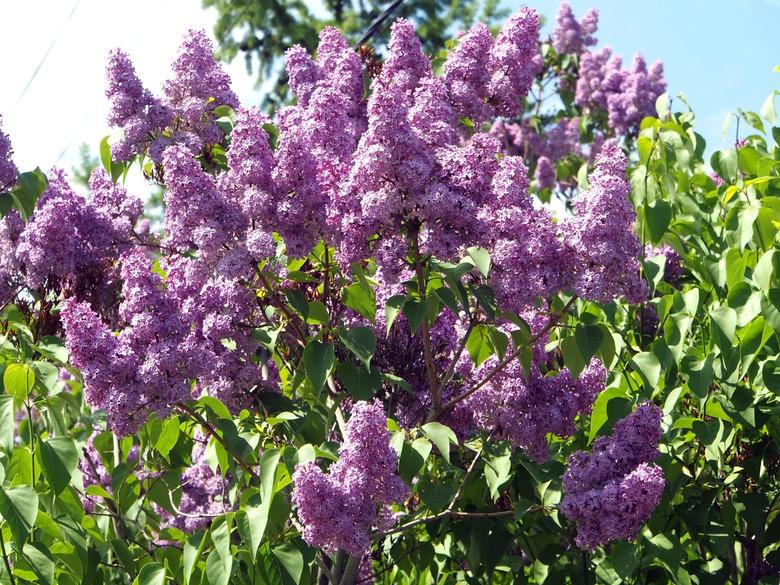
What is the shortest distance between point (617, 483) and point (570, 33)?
8.52m

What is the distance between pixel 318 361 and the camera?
2.89m

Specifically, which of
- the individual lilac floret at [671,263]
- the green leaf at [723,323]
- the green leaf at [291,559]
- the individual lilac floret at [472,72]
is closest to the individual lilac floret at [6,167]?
the individual lilac floret at [472,72]

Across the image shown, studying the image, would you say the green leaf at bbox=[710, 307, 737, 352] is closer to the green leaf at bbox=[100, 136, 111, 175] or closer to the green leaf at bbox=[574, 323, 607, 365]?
the green leaf at bbox=[574, 323, 607, 365]

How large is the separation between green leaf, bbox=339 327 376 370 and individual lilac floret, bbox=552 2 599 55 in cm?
823

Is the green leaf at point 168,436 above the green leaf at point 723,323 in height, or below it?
below

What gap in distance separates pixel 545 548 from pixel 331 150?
4.63 feet

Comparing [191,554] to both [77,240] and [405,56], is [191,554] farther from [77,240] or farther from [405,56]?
[405,56]

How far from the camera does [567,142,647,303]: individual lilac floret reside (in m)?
2.68

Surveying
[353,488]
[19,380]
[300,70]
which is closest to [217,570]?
[353,488]

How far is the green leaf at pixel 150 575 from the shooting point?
2938 mm

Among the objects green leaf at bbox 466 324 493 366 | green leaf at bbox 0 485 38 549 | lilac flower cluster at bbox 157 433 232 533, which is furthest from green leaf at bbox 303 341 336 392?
lilac flower cluster at bbox 157 433 232 533

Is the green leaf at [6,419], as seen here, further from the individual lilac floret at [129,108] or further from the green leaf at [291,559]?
the individual lilac floret at [129,108]

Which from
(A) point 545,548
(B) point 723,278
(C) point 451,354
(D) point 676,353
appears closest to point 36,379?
(C) point 451,354

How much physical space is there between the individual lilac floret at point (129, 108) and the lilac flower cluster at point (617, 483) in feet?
5.59
